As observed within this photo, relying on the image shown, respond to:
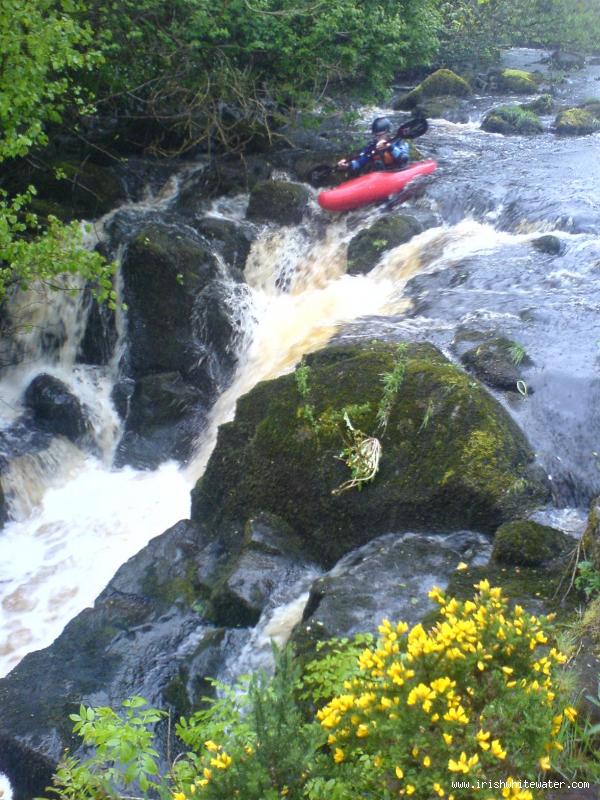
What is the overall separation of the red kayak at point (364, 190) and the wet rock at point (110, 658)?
5579 millimetres

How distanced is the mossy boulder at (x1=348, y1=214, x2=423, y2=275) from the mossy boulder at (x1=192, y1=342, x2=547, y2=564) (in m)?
3.00

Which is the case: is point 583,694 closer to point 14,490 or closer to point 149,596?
point 149,596

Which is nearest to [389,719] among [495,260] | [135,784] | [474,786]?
[474,786]

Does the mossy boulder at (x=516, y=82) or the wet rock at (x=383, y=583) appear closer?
the wet rock at (x=383, y=583)

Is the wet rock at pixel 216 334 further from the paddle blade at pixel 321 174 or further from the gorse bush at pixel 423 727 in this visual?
the gorse bush at pixel 423 727

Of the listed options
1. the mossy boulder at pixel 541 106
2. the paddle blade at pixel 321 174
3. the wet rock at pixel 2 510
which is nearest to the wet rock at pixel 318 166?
the paddle blade at pixel 321 174

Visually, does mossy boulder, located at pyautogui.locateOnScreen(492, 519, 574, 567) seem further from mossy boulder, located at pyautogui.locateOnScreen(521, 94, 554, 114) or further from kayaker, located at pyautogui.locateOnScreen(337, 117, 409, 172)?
mossy boulder, located at pyautogui.locateOnScreen(521, 94, 554, 114)

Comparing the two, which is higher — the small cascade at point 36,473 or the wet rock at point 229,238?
the wet rock at point 229,238

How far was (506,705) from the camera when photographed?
2.36m

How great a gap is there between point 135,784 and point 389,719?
241 cm

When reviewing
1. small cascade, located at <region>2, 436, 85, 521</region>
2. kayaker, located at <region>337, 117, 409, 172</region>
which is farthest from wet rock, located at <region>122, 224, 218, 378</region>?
kayaker, located at <region>337, 117, 409, 172</region>

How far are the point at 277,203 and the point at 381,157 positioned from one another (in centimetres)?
168

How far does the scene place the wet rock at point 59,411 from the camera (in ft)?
29.3

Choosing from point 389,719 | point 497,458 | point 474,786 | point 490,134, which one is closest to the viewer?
point 474,786
